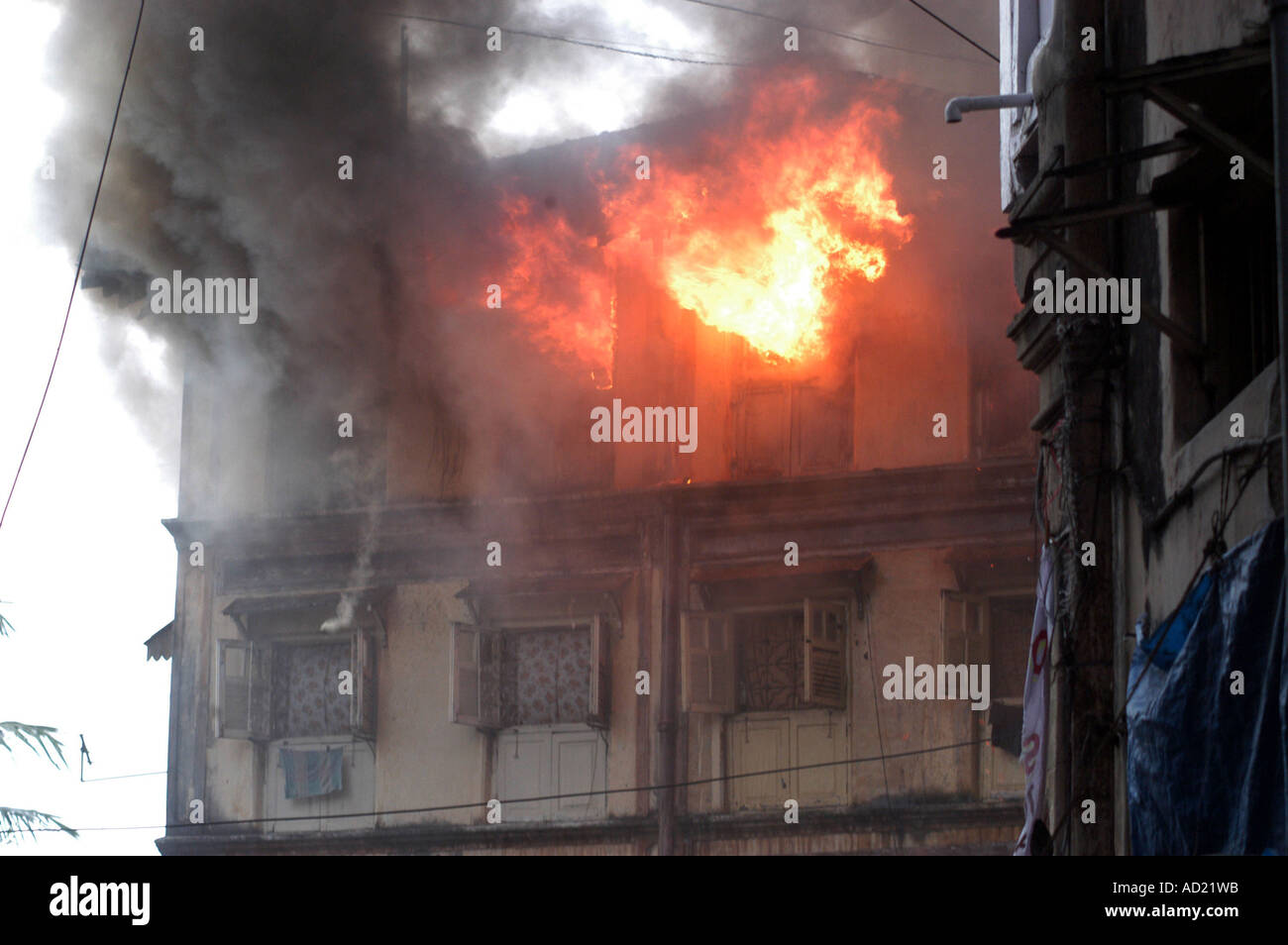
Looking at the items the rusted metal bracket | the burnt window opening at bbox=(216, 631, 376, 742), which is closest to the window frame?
the burnt window opening at bbox=(216, 631, 376, 742)

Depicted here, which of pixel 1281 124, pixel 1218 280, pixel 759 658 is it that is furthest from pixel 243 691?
pixel 1281 124

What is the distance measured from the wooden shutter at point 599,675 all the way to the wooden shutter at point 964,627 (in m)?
4.11

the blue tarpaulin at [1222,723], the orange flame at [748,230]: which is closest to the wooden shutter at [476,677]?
the orange flame at [748,230]

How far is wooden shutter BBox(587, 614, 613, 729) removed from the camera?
2072cm

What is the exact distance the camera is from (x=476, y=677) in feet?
70.2

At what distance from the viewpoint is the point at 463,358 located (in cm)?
2278

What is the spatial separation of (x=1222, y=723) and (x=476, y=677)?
15.4m

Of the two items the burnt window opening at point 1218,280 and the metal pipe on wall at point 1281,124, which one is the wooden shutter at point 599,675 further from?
the metal pipe on wall at point 1281,124

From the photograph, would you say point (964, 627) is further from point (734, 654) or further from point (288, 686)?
point (288, 686)

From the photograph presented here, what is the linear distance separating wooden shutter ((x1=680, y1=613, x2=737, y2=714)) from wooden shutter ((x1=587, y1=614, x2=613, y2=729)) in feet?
3.42

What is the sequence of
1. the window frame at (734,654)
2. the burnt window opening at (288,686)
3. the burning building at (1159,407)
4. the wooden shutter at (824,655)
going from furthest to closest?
the burnt window opening at (288,686)
the window frame at (734,654)
the wooden shutter at (824,655)
the burning building at (1159,407)

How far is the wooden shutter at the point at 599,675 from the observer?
20719 millimetres

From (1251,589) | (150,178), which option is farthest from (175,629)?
(1251,589)

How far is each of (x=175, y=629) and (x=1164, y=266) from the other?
1754cm
